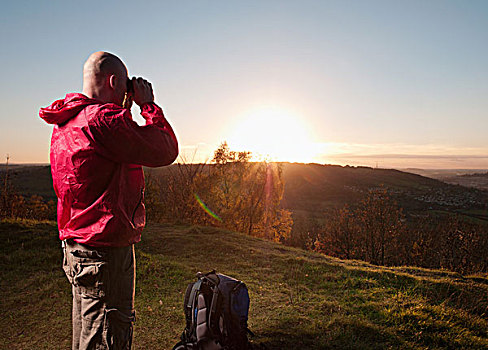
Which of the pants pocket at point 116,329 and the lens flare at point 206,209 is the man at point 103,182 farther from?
the lens flare at point 206,209

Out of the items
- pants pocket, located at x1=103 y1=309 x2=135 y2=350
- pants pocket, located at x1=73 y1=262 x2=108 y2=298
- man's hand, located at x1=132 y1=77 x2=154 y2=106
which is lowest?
pants pocket, located at x1=103 y1=309 x2=135 y2=350

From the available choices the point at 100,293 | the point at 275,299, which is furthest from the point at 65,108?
the point at 275,299

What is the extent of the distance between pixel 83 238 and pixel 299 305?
14.4 feet

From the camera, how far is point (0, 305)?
5.69m

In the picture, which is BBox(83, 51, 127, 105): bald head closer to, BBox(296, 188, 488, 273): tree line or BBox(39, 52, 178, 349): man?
BBox(39, 52, 178, 349): man

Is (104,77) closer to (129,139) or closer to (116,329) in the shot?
(129,139)

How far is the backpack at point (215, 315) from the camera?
3.32 meters

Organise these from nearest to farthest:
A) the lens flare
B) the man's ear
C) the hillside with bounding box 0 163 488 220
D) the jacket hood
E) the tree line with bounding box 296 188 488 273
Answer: the jacket hood, the man's ear, the tree line with bounding box 296 188 488 273, the lens flare, the hillside with bounding box 0 163 488 220

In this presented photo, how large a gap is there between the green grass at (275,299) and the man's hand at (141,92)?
3391mm

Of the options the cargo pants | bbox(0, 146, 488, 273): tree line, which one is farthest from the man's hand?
bbox(0, 146, 488, 273): tree line

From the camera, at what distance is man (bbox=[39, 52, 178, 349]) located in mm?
1890

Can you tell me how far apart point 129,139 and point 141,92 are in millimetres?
425

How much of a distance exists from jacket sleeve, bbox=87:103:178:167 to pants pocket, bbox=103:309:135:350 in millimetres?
985

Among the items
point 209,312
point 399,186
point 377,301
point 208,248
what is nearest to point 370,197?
point 208,248
